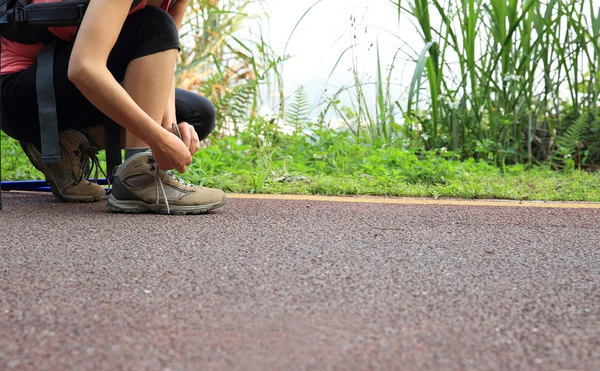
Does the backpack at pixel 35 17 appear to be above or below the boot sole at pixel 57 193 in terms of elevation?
above

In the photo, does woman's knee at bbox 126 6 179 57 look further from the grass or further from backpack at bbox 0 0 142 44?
the grass

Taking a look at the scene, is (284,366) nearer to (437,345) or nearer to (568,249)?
(437,345)

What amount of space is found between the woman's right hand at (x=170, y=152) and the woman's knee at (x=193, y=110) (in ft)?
1.93

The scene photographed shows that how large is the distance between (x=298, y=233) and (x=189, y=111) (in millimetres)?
894

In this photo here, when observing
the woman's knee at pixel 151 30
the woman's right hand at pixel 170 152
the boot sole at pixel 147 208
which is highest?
the woman's knee at pixel 151 30

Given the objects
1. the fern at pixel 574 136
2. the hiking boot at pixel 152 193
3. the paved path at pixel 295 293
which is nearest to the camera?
the paved path at pixel 295 293

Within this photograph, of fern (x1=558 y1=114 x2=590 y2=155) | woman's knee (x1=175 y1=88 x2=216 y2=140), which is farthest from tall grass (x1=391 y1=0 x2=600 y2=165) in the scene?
woman's knee (x1=175 y1=88 x2=216 y2=140)

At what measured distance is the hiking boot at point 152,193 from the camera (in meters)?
2.45

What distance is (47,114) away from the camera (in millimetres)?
2359

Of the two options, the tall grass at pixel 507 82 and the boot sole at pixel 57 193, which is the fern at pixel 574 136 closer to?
the tall grass at pixel 507 82

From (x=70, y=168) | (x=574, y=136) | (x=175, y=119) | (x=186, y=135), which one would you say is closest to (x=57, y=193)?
(x=70, y=168)

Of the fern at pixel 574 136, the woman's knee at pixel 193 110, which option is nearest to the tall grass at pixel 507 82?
the fern at pixel 574 136

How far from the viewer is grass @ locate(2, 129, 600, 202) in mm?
3246

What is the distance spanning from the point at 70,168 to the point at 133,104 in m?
0.74
